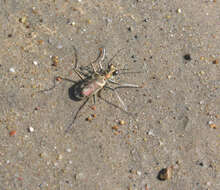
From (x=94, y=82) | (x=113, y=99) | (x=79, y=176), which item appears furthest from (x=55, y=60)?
(x=79, y=176)

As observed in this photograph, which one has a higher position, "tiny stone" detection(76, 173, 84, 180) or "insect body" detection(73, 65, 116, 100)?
"insect body" detection(73, 65, 116, 100)

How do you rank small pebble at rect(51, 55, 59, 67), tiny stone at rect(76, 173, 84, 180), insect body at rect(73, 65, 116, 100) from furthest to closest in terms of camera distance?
small pebble at rect(51, 55, 59, 67) < insect body at rect(73, 65, 116, 100) < tiny stone at rect(76, 173, 84, 180)

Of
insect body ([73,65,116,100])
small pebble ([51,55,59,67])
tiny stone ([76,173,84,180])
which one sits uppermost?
small pebble ([51,55,59,67])

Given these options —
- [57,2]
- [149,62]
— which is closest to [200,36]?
[149,62]

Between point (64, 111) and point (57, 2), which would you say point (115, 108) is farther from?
point (57, 2)

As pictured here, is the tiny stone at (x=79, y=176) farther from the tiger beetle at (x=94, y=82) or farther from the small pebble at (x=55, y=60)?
the small pebble at (x=55, y=60)

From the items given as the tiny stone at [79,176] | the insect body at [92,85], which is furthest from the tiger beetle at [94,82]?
the tiny stone at [79,176]

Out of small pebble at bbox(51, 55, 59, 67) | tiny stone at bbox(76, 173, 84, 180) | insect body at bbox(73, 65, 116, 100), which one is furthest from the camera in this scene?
small pebble at bbox(51, 55, 59, 67)

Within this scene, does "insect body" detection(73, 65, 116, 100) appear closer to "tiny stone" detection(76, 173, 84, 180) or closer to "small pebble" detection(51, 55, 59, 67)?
"small pebble" detection(51, 55, 59, 67)

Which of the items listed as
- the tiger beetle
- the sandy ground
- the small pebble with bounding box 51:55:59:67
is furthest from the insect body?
the small pebble with bounding box 51:55:59:67

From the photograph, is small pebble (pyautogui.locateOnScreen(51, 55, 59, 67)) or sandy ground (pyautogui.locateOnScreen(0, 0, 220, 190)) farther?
small pebble (pyautogui.locateOnScreen(51, 55, 59, 67))
